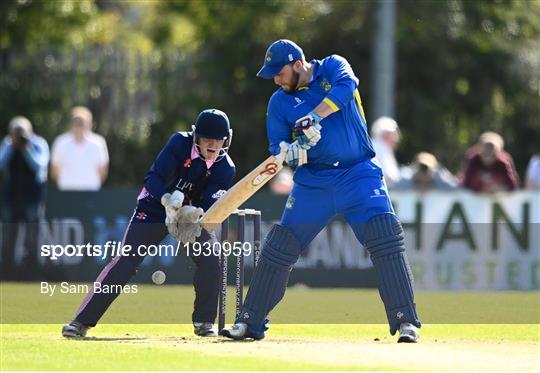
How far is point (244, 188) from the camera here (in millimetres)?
9836

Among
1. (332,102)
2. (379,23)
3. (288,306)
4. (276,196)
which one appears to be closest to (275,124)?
(332,102)

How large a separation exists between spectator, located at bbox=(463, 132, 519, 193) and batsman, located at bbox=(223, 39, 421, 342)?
22.7 ft

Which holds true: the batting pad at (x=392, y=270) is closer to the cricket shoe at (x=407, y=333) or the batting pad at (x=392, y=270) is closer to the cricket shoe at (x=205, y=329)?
the cricket shoe at (x=407, y=333)

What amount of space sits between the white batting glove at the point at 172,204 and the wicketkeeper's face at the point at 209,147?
1.15 feet

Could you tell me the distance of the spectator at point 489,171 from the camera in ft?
54.4

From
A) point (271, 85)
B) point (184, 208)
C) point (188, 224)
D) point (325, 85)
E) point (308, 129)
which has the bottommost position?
point (188, 224)

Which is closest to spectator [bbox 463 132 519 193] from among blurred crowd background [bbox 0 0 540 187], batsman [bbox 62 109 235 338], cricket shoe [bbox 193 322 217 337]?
blurred crowd background [bbox 0 0 540 187]

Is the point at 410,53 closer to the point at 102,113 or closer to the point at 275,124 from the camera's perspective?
the point at 102,113

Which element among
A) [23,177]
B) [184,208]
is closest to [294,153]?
[184,208]

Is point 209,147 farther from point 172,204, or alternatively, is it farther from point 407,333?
point 407,333

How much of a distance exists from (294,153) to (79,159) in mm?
8035

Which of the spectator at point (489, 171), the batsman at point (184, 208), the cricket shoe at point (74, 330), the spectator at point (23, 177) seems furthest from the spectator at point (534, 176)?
the cricket shoe at point (74, 330)

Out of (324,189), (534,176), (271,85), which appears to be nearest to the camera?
(324,189)

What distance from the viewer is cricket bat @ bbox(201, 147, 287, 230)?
32.0 feet
